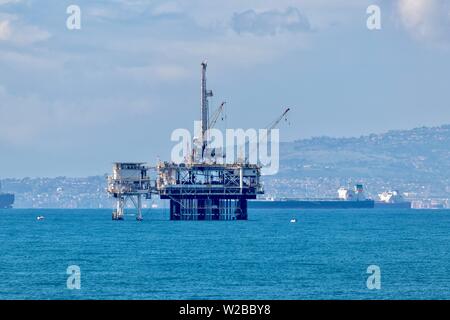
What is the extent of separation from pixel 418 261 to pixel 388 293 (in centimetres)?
2860

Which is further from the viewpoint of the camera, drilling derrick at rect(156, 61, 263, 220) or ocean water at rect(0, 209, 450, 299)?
drilling derrick at rect(156, 61, 263, 220)

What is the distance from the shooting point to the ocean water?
69.0 m

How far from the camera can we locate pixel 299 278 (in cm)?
7812

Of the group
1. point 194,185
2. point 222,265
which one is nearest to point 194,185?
point 194,185

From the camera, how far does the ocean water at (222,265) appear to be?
69000 mm

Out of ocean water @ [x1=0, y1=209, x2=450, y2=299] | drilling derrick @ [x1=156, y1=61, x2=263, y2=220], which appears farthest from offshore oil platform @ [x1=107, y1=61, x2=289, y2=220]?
ocean water @ [x1=0, y1=209, x2=450, y2=299]

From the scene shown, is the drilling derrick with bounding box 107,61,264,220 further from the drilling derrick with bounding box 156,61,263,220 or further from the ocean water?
the ocean water

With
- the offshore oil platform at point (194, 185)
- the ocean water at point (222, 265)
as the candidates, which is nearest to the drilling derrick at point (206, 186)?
the offshore oil platform at point (194, 185)

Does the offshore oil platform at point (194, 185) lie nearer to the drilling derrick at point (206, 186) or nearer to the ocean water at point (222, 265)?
the drilling derrick at point (206, 186)

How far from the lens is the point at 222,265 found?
89812 mm

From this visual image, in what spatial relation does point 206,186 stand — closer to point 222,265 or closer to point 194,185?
point 194,185
